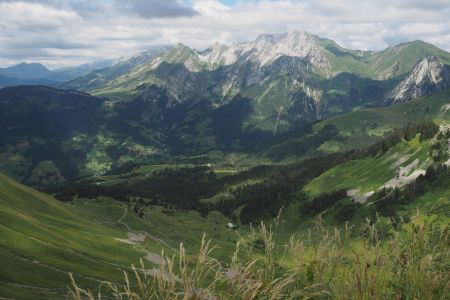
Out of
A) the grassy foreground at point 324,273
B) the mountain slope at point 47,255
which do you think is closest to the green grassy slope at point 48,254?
the mountain slope at point 47,255

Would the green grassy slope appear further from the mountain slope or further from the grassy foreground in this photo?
the grassy foreground

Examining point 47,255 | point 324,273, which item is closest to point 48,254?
point 47,255

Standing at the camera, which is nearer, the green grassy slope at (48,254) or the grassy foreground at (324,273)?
the grassy foreground at (324,273)

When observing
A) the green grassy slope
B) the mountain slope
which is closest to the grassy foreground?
the green grassy slope

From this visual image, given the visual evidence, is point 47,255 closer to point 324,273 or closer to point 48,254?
point 48,254

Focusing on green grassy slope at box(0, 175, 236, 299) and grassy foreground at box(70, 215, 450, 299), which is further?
green grassy slope at box(0, 175, 236, 299)

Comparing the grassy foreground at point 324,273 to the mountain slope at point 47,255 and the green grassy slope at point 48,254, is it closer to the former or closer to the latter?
the green grassy slope at point 48,254

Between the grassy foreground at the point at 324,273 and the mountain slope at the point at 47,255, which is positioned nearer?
the grassy foreground at the point at 324,273

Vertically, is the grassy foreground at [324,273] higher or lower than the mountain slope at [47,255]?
higher

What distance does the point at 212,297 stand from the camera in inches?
411

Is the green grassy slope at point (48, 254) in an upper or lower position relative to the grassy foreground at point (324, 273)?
lower

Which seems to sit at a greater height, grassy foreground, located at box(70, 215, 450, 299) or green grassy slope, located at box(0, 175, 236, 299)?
grassy foreground, located at box(70, 215, 450, 299)

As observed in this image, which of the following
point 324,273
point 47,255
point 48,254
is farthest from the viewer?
point 48,254

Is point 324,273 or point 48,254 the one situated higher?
point 324,273
